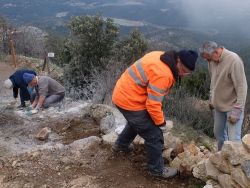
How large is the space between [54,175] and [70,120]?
2449 millimetres

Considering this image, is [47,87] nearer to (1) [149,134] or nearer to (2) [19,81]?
(2) [19,81]

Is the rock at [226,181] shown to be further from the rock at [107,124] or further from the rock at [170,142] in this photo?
the rock at [107,124]

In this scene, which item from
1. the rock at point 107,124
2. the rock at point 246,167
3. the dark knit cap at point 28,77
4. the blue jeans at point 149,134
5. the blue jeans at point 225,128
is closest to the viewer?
the rock at point 246,167

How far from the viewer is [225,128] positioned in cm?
538

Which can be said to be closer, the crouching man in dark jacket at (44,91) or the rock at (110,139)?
the rock at (110,139)

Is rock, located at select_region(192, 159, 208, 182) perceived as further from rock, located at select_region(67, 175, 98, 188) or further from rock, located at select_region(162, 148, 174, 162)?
rock, located at select_region(67, 175, 98, 188)

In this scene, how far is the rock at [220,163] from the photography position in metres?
4.47

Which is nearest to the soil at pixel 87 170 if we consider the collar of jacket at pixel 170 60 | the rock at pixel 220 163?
the rock at pixel 220 163

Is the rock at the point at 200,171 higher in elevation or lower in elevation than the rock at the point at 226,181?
lower

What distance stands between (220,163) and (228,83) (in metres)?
0.97

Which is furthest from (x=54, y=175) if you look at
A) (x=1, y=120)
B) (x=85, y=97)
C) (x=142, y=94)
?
(x=85, y=97)

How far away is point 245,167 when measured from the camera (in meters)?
4.21

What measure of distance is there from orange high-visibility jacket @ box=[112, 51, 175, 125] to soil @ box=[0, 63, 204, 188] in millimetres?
852

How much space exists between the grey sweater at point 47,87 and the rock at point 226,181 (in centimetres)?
462
